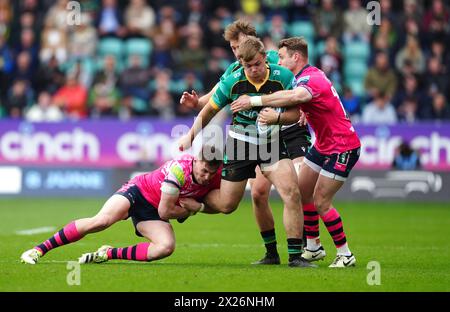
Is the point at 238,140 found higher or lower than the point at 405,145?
higher

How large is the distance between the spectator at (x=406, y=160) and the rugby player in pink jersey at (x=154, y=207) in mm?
10914

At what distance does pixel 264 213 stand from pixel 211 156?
1146 millimetres

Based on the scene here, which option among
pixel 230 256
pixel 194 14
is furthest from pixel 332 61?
pixel 230 256

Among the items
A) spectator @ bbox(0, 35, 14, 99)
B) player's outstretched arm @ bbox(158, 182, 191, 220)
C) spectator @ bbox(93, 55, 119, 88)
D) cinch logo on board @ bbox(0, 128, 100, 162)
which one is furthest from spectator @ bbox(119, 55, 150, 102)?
player's outstretched arm @ bbox(158, 182, 191, 220)

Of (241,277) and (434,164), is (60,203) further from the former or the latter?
(241,277)

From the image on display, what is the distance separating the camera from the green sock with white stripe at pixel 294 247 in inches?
418

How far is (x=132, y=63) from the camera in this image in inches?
926

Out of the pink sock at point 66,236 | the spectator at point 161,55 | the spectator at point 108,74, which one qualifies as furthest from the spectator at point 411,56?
the pink sock at point 66,236

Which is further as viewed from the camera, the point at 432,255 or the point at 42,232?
the point at 42,232

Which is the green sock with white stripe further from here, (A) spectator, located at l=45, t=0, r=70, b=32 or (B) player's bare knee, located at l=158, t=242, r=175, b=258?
(A) spectator, located at l=45, t=0, r=70, b=32

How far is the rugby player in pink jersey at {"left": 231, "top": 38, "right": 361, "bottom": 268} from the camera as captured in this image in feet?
34.9

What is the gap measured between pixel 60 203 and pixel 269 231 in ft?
31.6

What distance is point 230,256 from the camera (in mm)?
11992

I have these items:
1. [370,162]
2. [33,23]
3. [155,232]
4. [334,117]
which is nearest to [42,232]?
[155,232]
